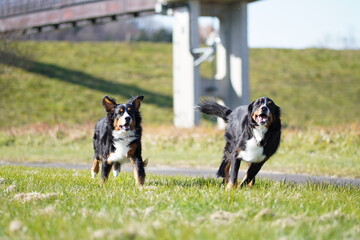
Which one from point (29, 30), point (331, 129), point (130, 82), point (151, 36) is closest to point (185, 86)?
point (331, 129)

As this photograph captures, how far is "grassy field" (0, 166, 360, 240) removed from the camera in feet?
15.7

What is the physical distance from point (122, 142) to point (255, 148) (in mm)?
1997

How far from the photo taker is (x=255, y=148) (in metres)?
8.58

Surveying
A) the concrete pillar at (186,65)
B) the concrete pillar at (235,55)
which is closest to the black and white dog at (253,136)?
the concrete pillar at (186,65)

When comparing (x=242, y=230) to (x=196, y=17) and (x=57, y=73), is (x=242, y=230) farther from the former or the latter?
(x=57, y=73)

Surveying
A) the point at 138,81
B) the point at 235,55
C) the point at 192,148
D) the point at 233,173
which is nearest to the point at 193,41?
the point at 235,55

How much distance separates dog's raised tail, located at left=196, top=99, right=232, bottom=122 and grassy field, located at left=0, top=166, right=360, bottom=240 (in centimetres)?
213

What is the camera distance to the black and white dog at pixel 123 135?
8.92 meters

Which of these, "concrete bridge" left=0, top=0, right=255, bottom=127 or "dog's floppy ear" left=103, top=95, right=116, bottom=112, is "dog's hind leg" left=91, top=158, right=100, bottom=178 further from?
"concrete bridge" left=0, top=0, right=255, bottom=127

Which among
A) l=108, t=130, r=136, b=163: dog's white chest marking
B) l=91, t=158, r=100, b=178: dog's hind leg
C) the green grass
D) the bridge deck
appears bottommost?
the green grass

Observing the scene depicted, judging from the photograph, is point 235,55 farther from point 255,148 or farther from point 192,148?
point 255,148

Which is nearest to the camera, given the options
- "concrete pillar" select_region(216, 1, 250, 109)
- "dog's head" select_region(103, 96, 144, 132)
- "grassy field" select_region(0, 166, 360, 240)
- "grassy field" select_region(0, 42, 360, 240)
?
"grassy field" select_region(0, 166, 360, 240)

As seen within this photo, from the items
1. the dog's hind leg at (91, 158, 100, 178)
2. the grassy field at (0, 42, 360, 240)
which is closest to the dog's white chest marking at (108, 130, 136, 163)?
the grassy field at (0, 42, 360, 240)

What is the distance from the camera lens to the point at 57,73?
136 feet
